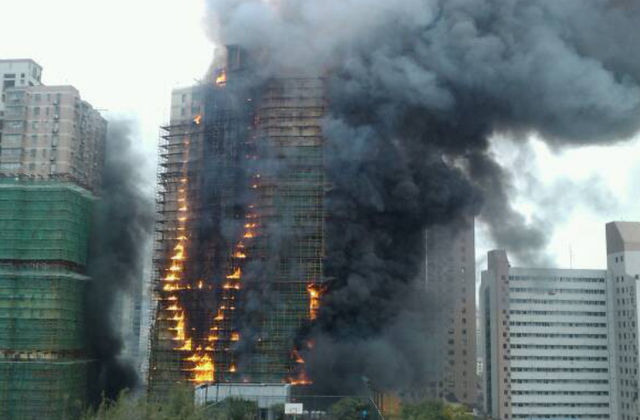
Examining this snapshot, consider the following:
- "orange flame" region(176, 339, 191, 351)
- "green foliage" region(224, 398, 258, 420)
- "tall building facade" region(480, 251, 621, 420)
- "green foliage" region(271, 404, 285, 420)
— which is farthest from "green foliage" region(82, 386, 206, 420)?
"tall building facade" region(480, 251, 621, 420)

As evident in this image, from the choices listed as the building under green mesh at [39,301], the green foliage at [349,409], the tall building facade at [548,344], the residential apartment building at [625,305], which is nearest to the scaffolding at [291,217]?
the green foliage at [349,409]

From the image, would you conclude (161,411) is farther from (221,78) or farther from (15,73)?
(15,73)

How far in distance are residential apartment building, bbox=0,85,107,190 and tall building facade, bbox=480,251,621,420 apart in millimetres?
38713

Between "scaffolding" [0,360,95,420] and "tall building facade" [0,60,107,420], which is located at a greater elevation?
"tall building facade" [0,60,107,420]

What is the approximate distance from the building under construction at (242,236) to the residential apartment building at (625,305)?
110ft

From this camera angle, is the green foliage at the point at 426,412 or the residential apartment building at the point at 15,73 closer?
the green foliage at the point at 426,412

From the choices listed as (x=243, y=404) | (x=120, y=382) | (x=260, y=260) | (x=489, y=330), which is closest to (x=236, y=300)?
(x=260, y=260)

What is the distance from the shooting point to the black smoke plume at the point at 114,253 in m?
57.0

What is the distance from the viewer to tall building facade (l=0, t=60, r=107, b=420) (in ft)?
159

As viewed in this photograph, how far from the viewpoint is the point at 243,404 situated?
121 feet

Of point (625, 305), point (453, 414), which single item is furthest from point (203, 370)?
point (625, 305)

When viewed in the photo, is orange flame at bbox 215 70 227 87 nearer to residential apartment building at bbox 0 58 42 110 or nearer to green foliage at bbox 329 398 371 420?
residential apartment building at bbox 0 58 42 110

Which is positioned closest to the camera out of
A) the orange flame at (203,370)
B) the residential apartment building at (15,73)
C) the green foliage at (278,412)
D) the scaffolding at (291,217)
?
the green foliage at (278,412)

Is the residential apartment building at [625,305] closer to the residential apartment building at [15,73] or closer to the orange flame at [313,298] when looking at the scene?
the orange flame at [313,298]
